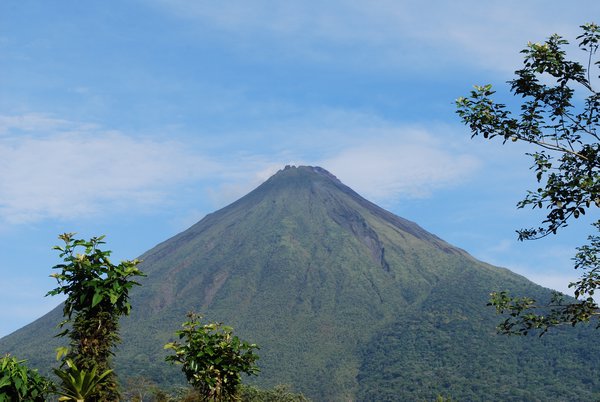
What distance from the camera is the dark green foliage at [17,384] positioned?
1805cm

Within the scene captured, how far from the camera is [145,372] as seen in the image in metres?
150

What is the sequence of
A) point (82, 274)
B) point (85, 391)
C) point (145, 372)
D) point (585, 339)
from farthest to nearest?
point (585, 339) < point (145, 372) < point (82, 274) < point (85, 391)

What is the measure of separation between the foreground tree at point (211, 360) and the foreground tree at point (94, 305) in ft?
7.19

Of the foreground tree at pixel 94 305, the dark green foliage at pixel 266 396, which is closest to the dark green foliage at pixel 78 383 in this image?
the foreground tree at pixel 94 305

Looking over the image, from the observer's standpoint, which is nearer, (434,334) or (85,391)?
(85,391)

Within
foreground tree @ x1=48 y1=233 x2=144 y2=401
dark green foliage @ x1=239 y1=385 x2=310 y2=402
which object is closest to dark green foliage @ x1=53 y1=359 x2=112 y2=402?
foreground tree @ x1=48 y1=233 x2=144 y2=401

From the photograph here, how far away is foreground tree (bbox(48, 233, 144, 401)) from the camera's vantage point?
57.6 ft

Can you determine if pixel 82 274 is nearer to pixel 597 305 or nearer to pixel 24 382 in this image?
pixel 24 382

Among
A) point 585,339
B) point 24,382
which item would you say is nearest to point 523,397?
point 585,339

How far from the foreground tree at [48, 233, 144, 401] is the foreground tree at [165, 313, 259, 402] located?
86.3 inches

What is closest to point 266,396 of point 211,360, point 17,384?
point 211,360

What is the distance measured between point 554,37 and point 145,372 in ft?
485

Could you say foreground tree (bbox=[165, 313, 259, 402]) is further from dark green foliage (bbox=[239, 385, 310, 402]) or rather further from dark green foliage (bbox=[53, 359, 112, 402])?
dark green foliage (bbox=[239, 385, 310, 402])

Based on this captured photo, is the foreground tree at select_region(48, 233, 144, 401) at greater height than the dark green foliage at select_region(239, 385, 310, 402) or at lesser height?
greater
